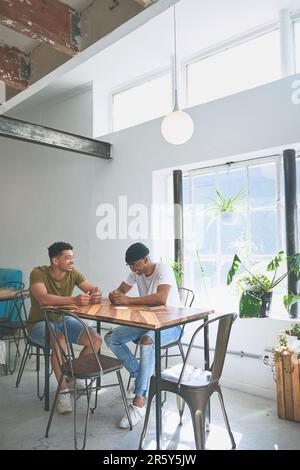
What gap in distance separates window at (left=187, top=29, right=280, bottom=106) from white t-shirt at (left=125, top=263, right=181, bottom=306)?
6.18 ft

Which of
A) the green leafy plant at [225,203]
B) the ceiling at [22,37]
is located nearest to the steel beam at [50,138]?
the green leafy plant at [225,203]

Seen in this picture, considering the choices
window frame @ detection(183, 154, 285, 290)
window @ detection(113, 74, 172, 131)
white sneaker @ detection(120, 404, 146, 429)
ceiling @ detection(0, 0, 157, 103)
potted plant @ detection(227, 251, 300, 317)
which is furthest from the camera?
window @ detection(113, 74, 172, 131)

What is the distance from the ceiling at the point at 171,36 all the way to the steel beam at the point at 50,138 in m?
0.61

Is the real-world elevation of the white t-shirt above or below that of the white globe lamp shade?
below

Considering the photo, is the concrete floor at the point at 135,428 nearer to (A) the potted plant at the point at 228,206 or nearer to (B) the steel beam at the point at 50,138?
(A) the potted plant at the point at 228,206

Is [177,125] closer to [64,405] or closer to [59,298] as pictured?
[59,298]

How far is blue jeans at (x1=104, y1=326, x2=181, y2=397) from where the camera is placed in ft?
7.93

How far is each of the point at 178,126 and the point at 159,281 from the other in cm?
116

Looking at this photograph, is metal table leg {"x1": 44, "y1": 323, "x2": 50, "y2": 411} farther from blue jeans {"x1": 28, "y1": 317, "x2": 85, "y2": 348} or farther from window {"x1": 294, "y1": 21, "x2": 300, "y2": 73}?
window {"x1": 294, "y1": 21, "x2": 300, "y2": 73}

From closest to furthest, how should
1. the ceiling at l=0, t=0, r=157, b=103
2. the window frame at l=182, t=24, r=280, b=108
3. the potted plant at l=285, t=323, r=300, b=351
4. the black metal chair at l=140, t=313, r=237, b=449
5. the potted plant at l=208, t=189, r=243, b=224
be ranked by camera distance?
the ceiling at l=0, t=0, r=157, b=103 < the black metal chair at l=140, t=313, r=237, b=449 < the potted plant at l=285, t=323, r=300, b=351 < the window frame at l=182, t=24, r=280, b=108 < the potted plant at l=208, t=189, r=243, b=224

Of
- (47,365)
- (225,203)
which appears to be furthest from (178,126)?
(47,365)

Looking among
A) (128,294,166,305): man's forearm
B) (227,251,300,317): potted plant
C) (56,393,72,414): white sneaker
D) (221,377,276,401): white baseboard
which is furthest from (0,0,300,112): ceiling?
(221,377,276,401): white baseboard

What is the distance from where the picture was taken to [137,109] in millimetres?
4215
